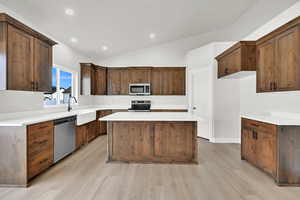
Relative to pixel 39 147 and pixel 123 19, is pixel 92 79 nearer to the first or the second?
pixel 123 19

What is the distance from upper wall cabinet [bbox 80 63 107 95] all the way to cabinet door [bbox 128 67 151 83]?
3.06 feet

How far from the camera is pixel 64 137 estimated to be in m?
3.21

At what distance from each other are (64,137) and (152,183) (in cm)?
196

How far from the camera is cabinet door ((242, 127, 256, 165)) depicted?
2.88 metres

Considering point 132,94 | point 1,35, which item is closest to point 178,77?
point 132,94

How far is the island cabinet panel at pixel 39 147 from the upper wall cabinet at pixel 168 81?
3728mm

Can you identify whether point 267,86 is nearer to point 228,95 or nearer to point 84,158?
point 228,95

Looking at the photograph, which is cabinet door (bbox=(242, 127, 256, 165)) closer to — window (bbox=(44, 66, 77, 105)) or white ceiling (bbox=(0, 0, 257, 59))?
white ceiling (bbox=(0, 0, 257, 59))

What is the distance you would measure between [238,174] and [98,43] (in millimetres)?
4515

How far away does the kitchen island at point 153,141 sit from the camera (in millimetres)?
3023

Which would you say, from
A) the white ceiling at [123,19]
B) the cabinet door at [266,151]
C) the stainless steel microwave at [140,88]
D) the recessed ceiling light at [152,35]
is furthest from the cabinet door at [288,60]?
the stainless steel microwave at [140,88]

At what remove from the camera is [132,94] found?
587 cm

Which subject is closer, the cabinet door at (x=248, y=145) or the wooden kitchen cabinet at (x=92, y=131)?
the cabinet door at (x=248, y=145)

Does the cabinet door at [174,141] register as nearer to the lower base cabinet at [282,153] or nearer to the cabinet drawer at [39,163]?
the lower base cabinet at [282,153]
